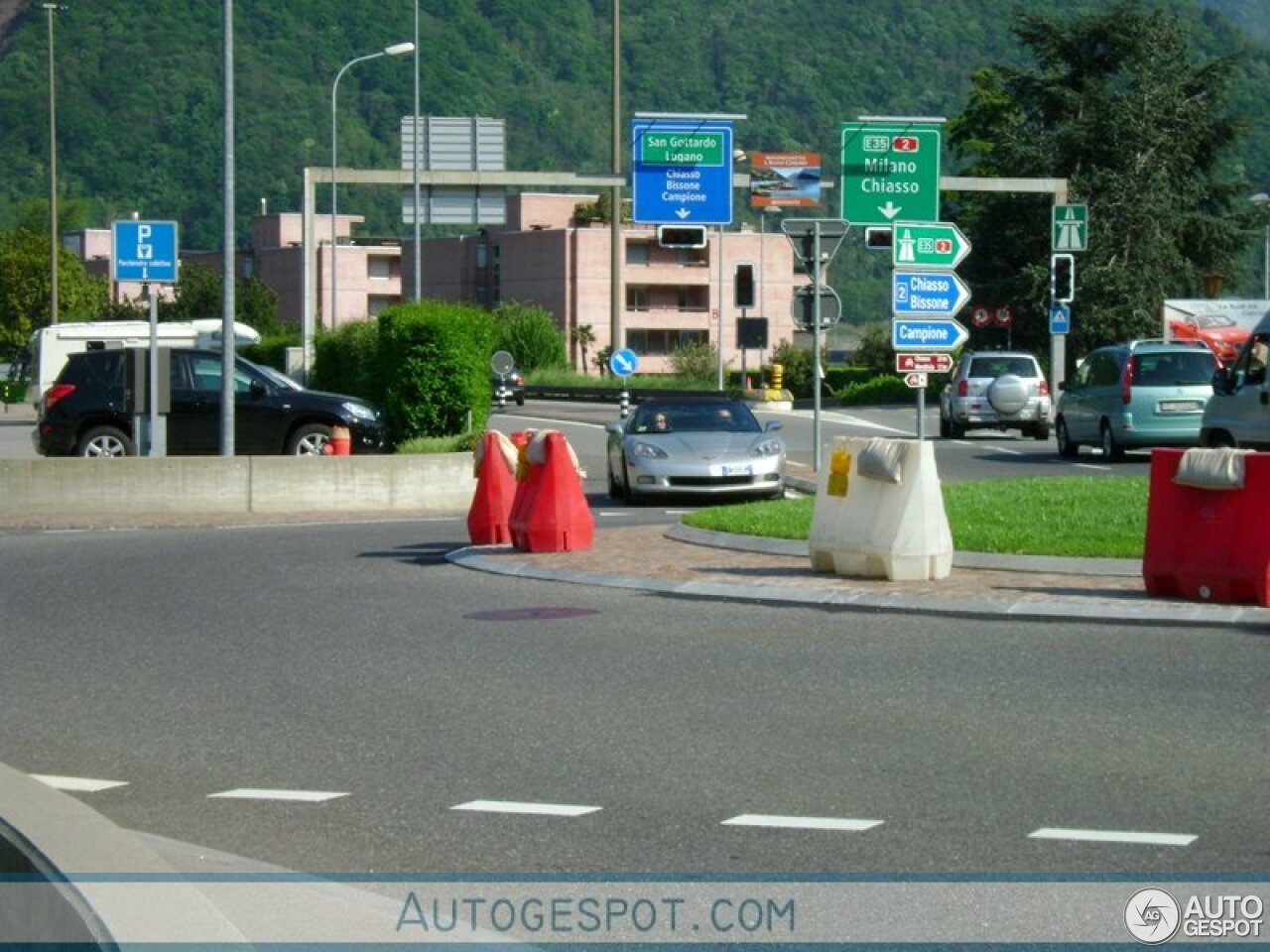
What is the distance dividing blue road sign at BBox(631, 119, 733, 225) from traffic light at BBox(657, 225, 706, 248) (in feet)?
0.45

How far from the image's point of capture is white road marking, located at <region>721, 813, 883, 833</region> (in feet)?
24.3

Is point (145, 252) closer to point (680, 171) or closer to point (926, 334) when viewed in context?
point (926, 334)

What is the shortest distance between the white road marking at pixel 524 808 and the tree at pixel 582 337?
387ft

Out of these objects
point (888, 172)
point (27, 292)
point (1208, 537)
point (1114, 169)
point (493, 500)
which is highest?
point (1114, 169)

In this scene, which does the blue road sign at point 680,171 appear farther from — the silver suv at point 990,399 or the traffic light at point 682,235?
the silver suv at point 990,399

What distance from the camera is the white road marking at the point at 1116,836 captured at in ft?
23.2

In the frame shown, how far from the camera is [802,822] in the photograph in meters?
7.49

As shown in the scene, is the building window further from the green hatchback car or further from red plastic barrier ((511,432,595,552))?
red plastic barrier ((511,432,595,552))

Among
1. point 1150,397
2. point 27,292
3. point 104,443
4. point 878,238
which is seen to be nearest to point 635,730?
point 104,443

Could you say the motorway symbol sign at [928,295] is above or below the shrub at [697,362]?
above

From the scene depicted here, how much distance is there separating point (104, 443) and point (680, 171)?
1677 centimetres

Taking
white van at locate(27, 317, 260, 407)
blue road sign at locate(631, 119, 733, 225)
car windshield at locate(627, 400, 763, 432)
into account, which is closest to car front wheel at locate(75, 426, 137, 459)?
car windshield at locate(627, 400, 763, 432)

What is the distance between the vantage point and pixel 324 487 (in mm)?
25391

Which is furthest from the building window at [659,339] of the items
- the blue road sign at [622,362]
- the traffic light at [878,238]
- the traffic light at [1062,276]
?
the traffic light at [878,238]
